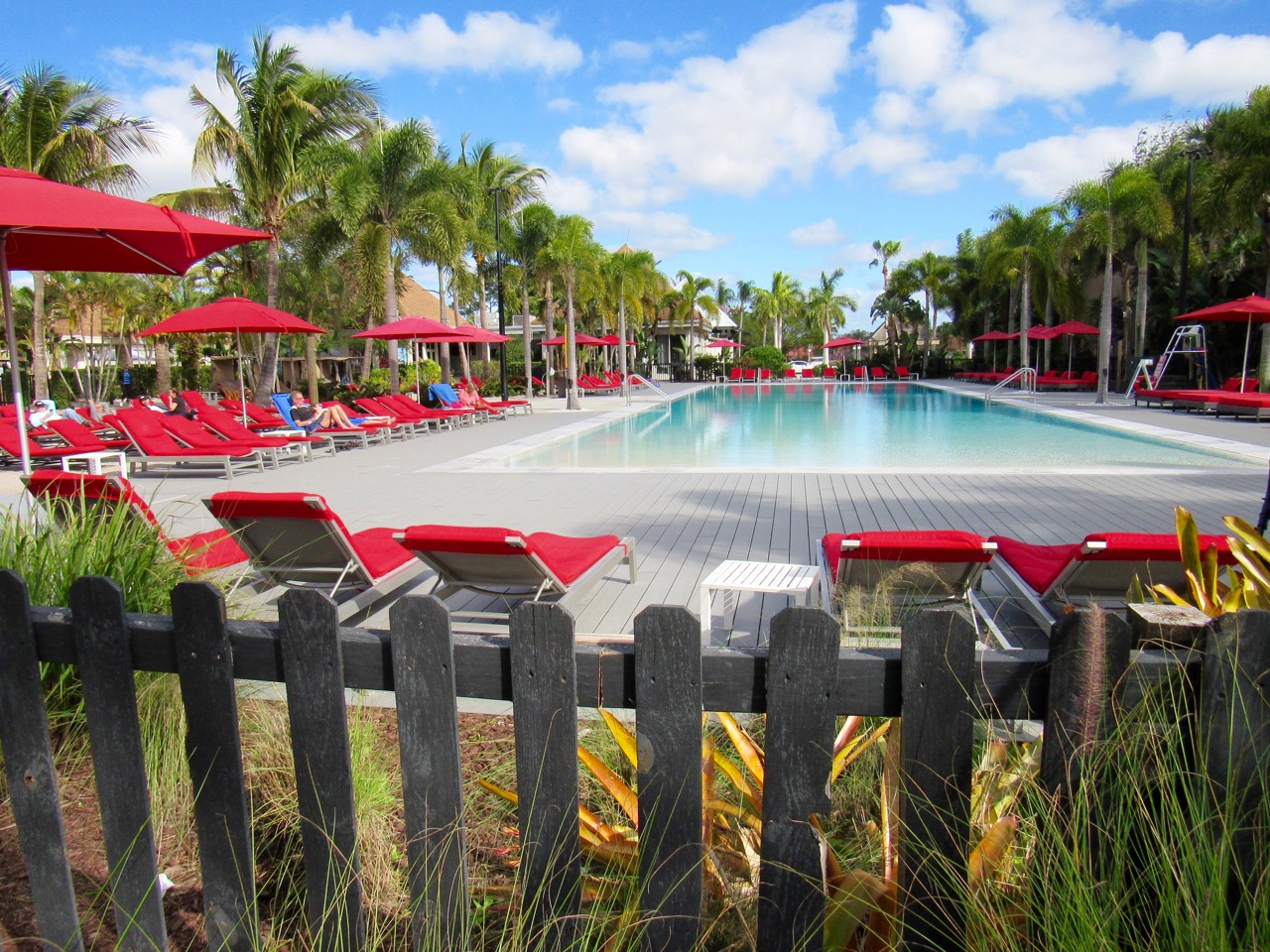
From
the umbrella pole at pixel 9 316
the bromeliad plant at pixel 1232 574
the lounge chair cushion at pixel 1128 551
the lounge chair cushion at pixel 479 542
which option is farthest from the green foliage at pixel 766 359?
the bromeliad plant at pixel 1232 574

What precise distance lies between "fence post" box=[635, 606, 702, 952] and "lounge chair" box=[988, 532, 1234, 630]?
2.51 m

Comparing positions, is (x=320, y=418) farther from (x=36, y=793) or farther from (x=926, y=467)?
(x=36, y=793)

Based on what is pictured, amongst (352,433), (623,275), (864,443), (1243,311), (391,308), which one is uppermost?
(623,275)

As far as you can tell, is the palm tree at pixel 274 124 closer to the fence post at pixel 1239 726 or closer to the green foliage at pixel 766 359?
the fence post at pixel 1239 726

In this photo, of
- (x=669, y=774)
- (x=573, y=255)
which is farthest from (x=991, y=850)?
(x=573, y=255)

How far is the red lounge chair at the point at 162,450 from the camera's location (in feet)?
35.7

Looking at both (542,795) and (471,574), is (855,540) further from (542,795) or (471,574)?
→ (542,795)

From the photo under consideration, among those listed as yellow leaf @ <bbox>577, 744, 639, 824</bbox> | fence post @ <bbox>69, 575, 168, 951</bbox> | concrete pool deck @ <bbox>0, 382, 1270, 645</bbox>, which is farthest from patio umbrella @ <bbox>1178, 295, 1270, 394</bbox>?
fence post @ <bbox>69, 575, 168, 951</bbox>

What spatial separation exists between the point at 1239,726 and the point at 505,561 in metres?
3.27

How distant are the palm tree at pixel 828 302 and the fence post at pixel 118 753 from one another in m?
67.3

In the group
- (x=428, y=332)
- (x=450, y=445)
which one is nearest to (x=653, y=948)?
(x=450, y=445)

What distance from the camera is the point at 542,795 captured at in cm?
171

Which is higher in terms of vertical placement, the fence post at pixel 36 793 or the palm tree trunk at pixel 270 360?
the palm tree trunk at pixel 270 360

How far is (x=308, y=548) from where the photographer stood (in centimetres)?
468
